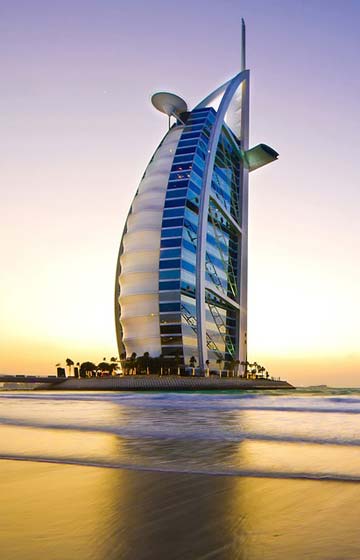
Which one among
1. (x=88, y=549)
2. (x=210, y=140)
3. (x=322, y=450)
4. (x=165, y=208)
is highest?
(x=210, y=140)

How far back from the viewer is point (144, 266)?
106938 millimetres

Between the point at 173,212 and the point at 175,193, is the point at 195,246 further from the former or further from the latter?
the point at 175,193

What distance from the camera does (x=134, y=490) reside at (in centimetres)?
502

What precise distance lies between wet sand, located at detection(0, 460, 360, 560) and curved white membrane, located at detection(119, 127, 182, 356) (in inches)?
3866

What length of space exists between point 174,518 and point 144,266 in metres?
103

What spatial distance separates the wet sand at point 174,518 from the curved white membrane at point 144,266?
98202 millimetres

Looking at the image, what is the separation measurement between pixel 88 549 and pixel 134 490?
1.98m

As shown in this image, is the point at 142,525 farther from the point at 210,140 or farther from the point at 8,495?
the point at 210,140

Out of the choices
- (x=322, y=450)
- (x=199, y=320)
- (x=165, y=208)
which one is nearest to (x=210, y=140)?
(x=165, y=208)

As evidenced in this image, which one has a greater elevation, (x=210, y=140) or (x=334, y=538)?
(x=210, y=140)

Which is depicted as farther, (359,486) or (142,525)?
(359,486)

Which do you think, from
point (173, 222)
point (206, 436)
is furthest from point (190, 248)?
point (206, 436)

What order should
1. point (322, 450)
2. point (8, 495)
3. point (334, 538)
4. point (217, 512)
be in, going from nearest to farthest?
1. point (334, 538)
2. point (217, 512)
3. point (8, 495)
4. point (322, 450)

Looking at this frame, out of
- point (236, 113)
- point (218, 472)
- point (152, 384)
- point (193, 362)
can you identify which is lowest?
point (152, 384)
